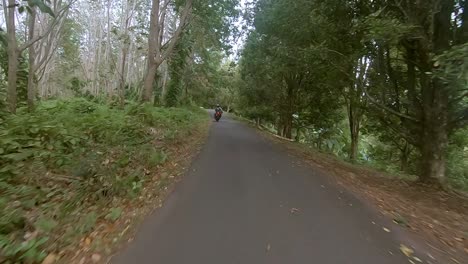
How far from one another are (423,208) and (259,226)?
438 cm

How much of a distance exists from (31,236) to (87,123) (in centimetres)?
543

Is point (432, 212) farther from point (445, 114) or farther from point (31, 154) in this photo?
point (31, 154)

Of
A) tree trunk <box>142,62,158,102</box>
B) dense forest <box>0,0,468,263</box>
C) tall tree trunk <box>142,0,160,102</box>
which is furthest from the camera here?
tree trunk <box>142,62,158,102</box>

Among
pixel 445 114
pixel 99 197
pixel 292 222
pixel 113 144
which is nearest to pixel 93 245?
pixel 99 197

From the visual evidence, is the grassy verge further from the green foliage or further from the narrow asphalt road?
the narrow asphalt road

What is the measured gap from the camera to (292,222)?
5.34 m

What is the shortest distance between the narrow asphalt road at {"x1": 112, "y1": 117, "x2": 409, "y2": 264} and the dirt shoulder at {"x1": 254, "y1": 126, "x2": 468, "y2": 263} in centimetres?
59

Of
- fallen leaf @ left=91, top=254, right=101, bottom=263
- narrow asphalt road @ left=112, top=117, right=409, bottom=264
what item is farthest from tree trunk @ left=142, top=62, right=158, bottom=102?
fallen leaf @ left=91, top=254, right=101, bottom=263

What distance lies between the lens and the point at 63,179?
5.96 meters

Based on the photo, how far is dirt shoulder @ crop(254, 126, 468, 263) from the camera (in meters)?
5.36

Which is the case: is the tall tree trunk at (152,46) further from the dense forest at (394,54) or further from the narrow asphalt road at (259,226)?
the narrow asphalt road at (259,226)

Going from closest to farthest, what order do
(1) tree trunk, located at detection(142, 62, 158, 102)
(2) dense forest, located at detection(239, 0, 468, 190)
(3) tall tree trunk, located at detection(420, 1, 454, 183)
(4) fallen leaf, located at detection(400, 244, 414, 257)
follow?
A: (4) fallen leaf, located at detection(400, 244, 414, 257) < (2) dense forest, located at detection(239, 0, 468, 190) < (3) tall tree trunk, located at detection(420, 1, 454, 183) < (1) tree trunk, located at detection(142, 62, 158, 102)

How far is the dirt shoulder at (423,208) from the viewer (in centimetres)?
536

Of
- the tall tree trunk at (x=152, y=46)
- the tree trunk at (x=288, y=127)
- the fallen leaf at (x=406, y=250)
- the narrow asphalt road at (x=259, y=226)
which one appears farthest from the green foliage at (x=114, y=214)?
the tree trunk at (x=288, y=127)
